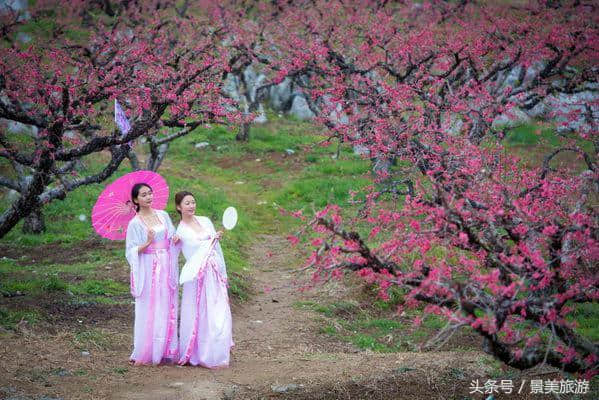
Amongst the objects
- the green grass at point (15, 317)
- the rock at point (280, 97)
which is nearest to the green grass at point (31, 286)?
the green grass at point (15, 317)

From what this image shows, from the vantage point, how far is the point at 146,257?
25.9ft

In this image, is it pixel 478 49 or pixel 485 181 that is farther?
pixel 478 49

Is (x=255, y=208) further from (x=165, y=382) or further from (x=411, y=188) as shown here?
(x=165, y=382)

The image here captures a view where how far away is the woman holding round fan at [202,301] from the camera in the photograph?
25.3ft

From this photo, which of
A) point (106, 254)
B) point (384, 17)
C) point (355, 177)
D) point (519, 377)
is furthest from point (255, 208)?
point (519, 377)

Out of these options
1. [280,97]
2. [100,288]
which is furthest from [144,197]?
[280,97]

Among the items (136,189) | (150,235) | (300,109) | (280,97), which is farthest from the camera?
(280,97)

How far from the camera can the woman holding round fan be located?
7723 mm

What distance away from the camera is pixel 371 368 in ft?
23.8

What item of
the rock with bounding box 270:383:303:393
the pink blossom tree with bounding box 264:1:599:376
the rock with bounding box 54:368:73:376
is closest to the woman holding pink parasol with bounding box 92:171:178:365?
the rock with bounding box 54:368:73:376

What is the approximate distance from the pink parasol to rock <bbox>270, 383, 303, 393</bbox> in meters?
2.82

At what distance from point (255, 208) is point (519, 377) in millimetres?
10658

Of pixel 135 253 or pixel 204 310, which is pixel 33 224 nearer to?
pixel 135 253

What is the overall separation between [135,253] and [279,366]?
2.18 meters
